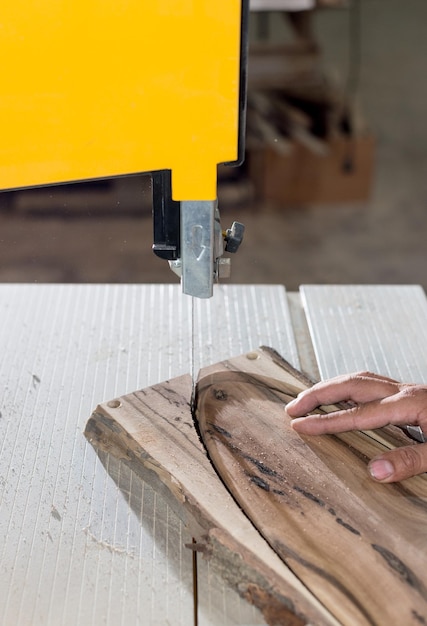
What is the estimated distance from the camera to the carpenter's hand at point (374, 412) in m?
1.12

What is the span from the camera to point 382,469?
44.0 inches

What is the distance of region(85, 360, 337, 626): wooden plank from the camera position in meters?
0.96

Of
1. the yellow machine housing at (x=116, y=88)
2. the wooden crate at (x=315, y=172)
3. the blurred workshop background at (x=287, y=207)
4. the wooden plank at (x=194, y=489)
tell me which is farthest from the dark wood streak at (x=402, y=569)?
the wooden crate at (x=315, y=172)

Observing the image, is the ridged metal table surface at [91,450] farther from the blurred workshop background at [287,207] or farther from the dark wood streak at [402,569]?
the blurred workshop background at [287,207]

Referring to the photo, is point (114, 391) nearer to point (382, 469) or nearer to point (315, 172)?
point (382, 469)

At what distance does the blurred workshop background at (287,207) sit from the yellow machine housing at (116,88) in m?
2.34

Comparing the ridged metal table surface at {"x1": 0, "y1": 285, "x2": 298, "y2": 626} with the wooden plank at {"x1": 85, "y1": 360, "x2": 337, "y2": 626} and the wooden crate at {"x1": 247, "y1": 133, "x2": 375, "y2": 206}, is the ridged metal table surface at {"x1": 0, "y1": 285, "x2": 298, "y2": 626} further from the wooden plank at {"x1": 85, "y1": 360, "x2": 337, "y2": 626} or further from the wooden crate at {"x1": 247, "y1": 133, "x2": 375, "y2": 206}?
the wooden crate at {"x1": 247, "y1": 133, "x2": 375, "y2": 206}

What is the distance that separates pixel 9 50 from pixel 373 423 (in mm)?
747

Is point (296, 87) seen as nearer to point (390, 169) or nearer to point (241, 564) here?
point (390, 169)

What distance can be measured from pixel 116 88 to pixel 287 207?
3039mm

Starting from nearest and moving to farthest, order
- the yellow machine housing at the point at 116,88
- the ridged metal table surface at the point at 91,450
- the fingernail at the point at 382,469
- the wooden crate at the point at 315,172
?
the yellow machine housing at the point at 116,88 → the ridged metal table surface at the point at 91,450 → the fingernail at the point at 382,469 → the wooden crate at the point at 315,172

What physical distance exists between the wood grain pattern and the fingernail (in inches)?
0.5

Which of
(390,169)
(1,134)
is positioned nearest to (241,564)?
(1,134)

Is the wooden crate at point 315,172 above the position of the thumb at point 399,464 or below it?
below
